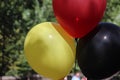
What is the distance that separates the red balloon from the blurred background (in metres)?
6.07

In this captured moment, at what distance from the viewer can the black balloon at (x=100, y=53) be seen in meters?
3.99

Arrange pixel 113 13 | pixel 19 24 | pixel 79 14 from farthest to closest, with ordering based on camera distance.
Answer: pixel 19 24 → pixel 113 13 → pixel 79 14

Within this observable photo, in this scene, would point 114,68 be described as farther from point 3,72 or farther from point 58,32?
point 3,72

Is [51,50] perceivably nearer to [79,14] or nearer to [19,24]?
[79,14]

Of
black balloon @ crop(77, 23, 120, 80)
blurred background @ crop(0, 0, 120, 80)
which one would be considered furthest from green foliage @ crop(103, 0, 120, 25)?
black balloon @ crop(77, 23, 120, 80)

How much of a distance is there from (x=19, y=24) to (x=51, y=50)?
6.84 metres

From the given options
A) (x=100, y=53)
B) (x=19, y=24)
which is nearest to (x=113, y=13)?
(x=19, y=24)

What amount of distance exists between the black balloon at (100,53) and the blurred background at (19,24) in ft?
19.9

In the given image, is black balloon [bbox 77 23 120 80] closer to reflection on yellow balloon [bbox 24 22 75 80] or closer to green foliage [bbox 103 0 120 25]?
reflection on yellow balloon [bbox 24 22 75 80]

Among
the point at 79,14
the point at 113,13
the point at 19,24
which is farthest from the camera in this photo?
the point at 19,24

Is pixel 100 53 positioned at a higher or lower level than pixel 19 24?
higher

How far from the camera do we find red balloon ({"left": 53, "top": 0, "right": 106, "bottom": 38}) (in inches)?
156

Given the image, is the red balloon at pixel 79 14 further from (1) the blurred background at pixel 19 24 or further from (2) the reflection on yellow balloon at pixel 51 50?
(1) the blurred background at pixel 19 24

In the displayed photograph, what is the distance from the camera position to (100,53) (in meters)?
3.98
